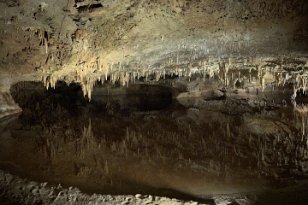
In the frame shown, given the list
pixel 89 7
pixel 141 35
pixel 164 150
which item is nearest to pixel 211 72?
pixel 141 35

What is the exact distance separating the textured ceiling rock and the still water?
4.49 feet

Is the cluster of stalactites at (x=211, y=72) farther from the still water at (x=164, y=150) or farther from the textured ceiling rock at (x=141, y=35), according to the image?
the still water at (x=164, y=150)

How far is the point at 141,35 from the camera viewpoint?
18.9ft

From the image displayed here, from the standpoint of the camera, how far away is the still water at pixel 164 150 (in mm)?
4098

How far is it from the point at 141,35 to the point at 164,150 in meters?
2.02

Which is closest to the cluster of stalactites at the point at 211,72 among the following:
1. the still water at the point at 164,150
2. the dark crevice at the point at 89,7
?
the still water at the point at 164,150

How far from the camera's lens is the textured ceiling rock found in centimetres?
493

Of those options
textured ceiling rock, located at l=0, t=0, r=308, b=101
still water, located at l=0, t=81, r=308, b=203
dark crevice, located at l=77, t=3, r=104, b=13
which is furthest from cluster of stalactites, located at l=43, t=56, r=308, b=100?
dark crevice, located at l=77, t=3, r=104, b=13

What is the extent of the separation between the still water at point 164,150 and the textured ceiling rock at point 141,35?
4.49 feet

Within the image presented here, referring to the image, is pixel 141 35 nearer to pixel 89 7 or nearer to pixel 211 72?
pixel 89 7

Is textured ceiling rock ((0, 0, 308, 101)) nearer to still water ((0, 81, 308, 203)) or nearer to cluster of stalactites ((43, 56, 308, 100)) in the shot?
cluster of stalactites ((43, 56, 308, 100))

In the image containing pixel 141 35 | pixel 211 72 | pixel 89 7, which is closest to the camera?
pixel 89 7

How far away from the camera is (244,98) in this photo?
451 inches

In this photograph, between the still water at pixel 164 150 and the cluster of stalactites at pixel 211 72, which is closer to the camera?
the still water at pixel 164 150
